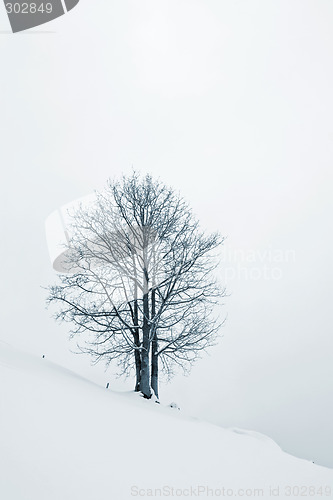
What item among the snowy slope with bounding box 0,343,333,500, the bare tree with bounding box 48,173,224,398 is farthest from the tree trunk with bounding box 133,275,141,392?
the snowy slope with bounding box 0,343,333,500

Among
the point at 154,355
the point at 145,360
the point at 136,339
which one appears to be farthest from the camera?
the point at 154,355

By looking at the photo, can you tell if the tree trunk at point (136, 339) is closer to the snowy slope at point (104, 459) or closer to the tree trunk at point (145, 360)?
the tree trunk at point (145, 360)

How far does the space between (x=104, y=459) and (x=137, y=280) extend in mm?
10734

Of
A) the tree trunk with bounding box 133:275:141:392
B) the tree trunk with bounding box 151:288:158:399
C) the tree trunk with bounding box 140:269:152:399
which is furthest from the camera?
the tree trunk with bounding box 151:288:158:399

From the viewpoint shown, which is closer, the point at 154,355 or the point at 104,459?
the point at 104,459

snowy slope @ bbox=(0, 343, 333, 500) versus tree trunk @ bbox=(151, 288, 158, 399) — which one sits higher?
tree trunk @ bbox=(151, 288, 158, 399)

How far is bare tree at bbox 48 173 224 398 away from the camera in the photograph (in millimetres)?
12539

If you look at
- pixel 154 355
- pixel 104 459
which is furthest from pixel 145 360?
pixel 104 459

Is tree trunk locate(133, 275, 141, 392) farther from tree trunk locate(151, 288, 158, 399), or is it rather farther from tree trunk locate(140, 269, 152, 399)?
tree trunk locate(151, 288, 158, 399)

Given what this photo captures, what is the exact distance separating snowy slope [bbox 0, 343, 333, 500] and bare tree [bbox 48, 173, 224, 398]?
898cm

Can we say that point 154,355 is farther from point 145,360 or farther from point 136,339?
point 145,360

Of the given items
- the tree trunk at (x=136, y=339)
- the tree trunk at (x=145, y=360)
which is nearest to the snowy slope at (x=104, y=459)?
the tree trunk at (x=145, y=360)

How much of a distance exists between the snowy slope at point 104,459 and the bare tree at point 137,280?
8979mm

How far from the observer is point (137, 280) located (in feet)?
42.0
